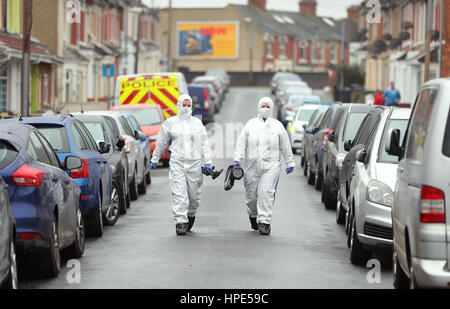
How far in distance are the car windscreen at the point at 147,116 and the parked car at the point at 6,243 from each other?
18.2 m

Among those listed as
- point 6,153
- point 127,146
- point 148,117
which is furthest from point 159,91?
point 6,153

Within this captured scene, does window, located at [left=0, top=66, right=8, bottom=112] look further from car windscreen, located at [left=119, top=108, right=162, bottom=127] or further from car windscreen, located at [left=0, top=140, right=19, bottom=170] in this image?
car windscreen, located at [left=0, top=140, right=19, bottom=170]

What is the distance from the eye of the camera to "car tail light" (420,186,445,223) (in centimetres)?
784

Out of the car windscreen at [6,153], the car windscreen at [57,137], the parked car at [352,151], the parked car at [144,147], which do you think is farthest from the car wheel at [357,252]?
the parked car at [144,147]

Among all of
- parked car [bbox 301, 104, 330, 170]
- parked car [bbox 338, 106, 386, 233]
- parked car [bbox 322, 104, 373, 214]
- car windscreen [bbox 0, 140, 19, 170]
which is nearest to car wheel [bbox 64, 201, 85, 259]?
car windscreen [bbox 0, 140, 19, 170]

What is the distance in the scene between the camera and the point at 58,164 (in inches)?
448

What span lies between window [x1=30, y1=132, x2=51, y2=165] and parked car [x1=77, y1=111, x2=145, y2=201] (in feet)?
24.9

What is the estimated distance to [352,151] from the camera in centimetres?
1415

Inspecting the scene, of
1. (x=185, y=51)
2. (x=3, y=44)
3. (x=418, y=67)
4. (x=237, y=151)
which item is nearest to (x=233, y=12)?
(x=185, y=51)

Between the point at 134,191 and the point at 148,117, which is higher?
the point at 148,117

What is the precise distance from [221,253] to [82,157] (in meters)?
2.37

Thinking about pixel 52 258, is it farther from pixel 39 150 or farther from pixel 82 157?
pixel 82 157

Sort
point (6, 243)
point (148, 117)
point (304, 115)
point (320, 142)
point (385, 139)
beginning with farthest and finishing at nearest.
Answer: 1. point (304, 115)
2. point (148, 117)
3. point (320, 142)
4. point (385, 139)
5. point (6, 243)

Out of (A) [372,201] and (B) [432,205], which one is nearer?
(B) [432,205]
